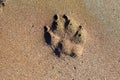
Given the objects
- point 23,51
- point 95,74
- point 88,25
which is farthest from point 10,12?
point 95,74

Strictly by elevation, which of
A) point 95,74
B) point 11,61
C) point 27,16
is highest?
point 27,16

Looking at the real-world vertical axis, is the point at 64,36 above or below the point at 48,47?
above

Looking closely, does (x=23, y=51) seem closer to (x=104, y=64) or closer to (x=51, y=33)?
(x=51, y=33)
